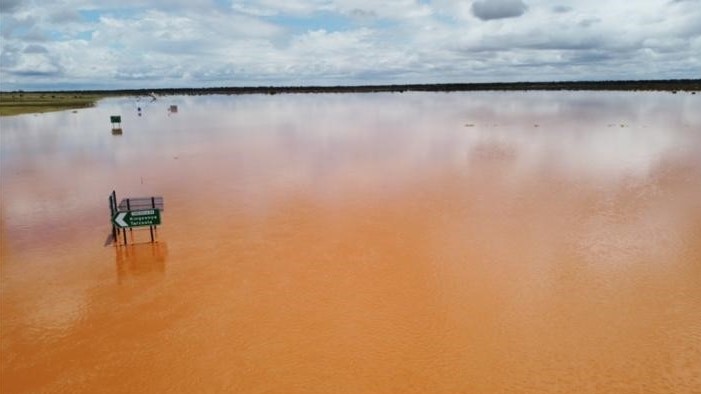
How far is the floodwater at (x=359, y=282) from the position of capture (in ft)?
31.7

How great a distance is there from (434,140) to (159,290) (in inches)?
1278

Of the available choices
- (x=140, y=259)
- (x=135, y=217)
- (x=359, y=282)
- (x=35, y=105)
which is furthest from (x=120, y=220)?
(x=35, y=105)

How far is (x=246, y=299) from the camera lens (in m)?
12.6

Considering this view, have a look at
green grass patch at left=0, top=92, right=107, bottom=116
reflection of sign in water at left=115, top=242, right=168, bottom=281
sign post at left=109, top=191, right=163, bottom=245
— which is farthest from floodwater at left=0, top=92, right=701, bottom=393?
green grass patch at left=0, top=92, right=107, bottom=116

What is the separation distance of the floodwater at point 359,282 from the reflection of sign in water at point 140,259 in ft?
0.23

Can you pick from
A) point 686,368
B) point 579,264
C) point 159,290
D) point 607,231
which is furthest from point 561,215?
point 159,290

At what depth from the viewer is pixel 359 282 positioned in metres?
13.6

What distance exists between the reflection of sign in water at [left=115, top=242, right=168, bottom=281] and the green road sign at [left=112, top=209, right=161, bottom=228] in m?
0.91

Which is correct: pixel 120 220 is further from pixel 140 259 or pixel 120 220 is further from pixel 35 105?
pixel 35 105

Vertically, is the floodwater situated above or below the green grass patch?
below

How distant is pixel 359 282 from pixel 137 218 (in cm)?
788

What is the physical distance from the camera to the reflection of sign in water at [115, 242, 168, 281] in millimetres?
14406

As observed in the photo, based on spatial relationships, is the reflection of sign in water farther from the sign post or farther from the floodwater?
the sign post

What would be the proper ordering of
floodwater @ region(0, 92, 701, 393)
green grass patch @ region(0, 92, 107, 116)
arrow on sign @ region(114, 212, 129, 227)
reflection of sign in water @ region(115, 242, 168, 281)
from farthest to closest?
green grass patch @ region(0, 92, 107, 116)
arrow on sign @ region(114, 212, 129, 227)
reflection of sign in water @ region(115, 242, 168, 281)
floodwater @ region(0, 92, 701, 393)
